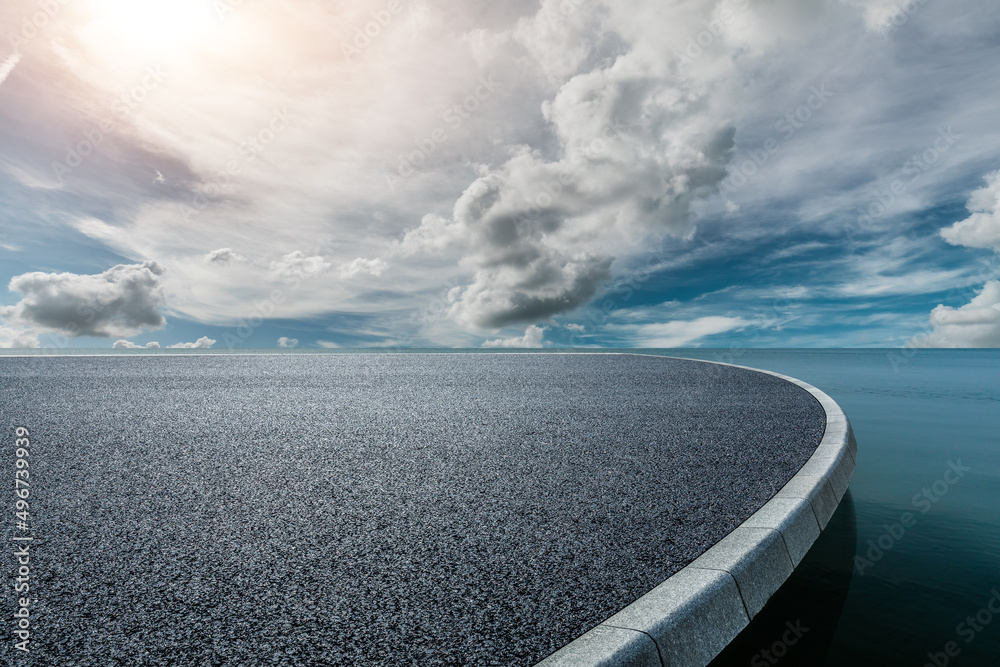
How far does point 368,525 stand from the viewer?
3.88 metres

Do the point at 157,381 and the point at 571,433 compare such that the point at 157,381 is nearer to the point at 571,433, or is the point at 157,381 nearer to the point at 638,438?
the point at 571,433

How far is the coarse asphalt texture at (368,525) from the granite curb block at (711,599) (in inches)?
5.5

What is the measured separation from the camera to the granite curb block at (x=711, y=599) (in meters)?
2.45

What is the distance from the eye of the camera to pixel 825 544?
16.2ft

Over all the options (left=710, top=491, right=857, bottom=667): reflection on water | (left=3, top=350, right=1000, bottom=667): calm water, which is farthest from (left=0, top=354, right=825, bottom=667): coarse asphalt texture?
(left=3, top=350, right=1000, bottom=667): calm water

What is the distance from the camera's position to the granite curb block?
8.04 feet

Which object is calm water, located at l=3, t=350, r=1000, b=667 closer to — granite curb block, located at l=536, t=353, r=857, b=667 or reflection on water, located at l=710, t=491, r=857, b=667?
reflection on water, located at l=710, t=491, r=857, b=667

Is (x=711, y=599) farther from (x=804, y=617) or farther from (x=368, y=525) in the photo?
(x=368, y=525)

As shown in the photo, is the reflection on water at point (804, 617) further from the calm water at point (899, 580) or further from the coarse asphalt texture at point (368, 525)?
the coarse asphalt texture at point (368, 525)

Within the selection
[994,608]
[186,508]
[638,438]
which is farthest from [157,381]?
[994,608]

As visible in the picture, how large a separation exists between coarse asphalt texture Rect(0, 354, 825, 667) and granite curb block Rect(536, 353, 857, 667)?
0.46 feet

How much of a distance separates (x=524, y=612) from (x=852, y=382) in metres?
26.3

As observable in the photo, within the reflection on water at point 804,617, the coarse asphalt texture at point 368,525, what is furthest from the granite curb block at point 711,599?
the reflection on water at point 804,617

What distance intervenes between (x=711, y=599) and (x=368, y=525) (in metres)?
2.42
